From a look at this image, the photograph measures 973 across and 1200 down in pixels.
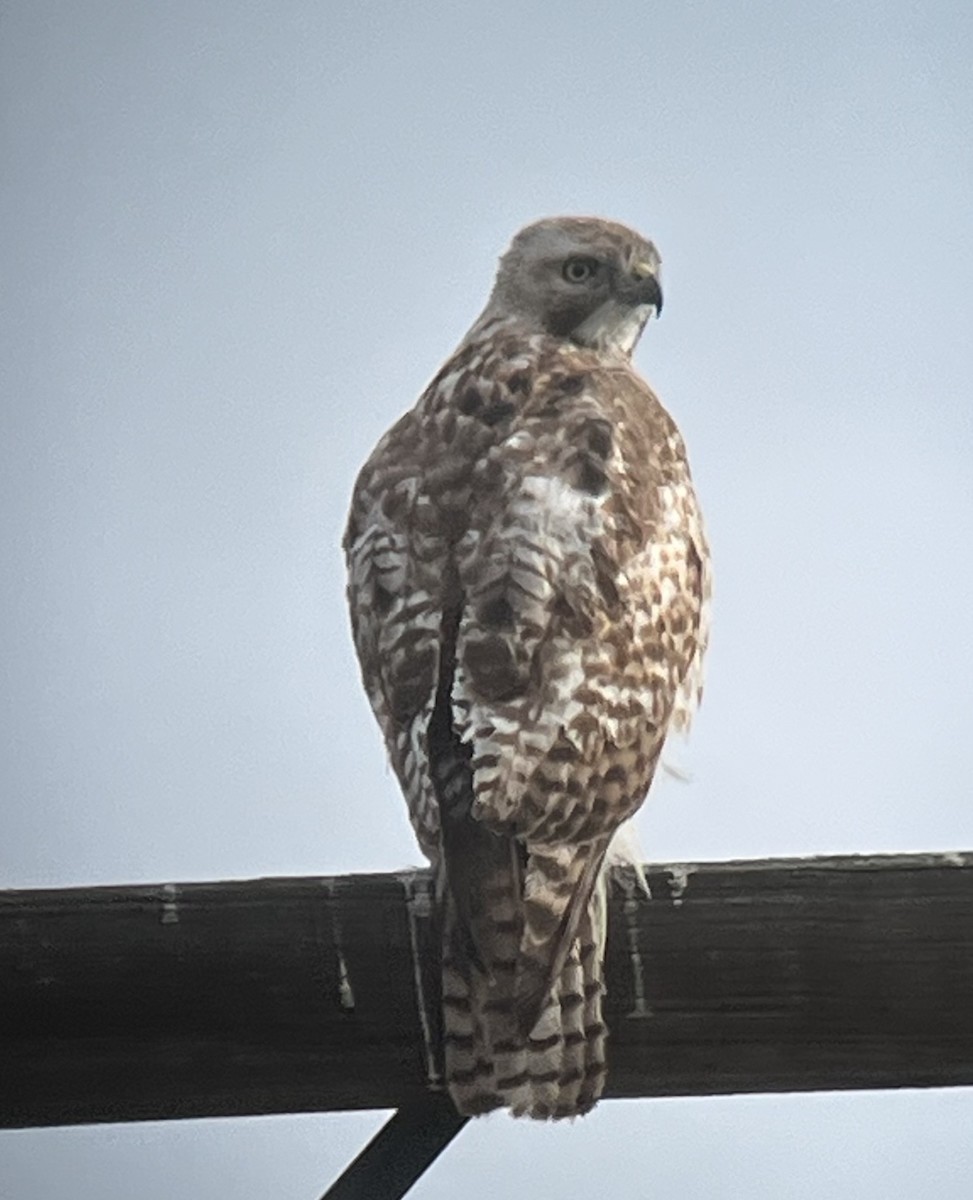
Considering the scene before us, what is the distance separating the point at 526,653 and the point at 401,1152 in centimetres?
74

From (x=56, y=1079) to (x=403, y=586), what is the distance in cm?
105

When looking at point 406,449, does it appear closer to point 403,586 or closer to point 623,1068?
point 403,586

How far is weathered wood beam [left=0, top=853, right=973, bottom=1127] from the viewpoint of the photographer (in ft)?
6.40

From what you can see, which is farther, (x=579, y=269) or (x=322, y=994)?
(x=579, y=269)

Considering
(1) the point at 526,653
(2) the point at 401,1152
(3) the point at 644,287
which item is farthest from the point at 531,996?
(3) the point at 644,287

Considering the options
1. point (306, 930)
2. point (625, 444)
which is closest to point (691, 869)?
point (306, 930)

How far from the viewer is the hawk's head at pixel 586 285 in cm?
373

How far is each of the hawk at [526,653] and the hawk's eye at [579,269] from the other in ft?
Answer: 1.05

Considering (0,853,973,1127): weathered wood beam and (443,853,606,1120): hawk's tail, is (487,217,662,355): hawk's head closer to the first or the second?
(443,853,606,1120): hawk's tail

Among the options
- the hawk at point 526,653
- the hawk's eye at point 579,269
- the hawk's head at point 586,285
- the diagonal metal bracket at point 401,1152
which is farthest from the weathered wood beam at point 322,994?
the hawk's eye at point 579,269

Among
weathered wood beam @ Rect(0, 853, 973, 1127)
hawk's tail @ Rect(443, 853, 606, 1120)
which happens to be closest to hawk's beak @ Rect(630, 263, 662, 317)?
hawk's tail @ Rect(443, 853, 606, 1120)

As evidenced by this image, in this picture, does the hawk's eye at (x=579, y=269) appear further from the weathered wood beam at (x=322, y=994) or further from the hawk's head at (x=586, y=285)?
the weathered wood beam at (x=322, y=994)

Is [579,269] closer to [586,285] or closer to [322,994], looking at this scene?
[586,285]

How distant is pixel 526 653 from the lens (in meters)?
2.55
